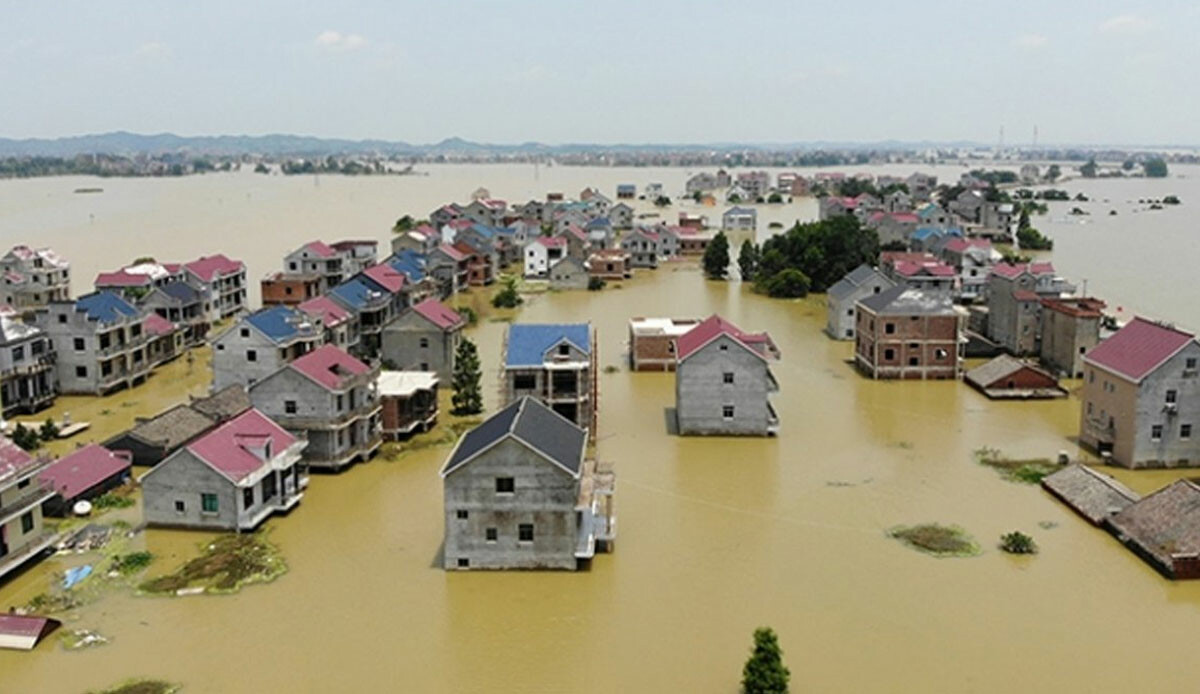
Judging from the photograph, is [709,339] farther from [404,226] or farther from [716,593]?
[404,226]

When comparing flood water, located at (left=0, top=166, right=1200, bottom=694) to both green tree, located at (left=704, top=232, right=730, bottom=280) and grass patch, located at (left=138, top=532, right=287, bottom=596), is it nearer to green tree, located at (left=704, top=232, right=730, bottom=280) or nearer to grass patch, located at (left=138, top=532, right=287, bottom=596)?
grass patch, located at (left=138, top=532, right=287, bottom=596)

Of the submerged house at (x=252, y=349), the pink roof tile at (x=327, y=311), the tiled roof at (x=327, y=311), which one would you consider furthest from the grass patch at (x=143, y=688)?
the pink roof tile at (x=327, y=311)

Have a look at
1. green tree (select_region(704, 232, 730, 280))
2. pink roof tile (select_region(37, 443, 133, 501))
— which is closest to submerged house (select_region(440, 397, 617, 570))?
pink roof tile (select_region(37, 443, 133, 501))

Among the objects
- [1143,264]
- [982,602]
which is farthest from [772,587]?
[1143,264]

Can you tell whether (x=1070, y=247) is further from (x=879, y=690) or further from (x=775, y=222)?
(x=879, y=690)

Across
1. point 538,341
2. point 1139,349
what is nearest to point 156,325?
point 538,341

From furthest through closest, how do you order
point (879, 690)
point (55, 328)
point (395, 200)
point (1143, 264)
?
point (395, 200) < point (1143, 264) < point (55, 328) < point (879, 690)
